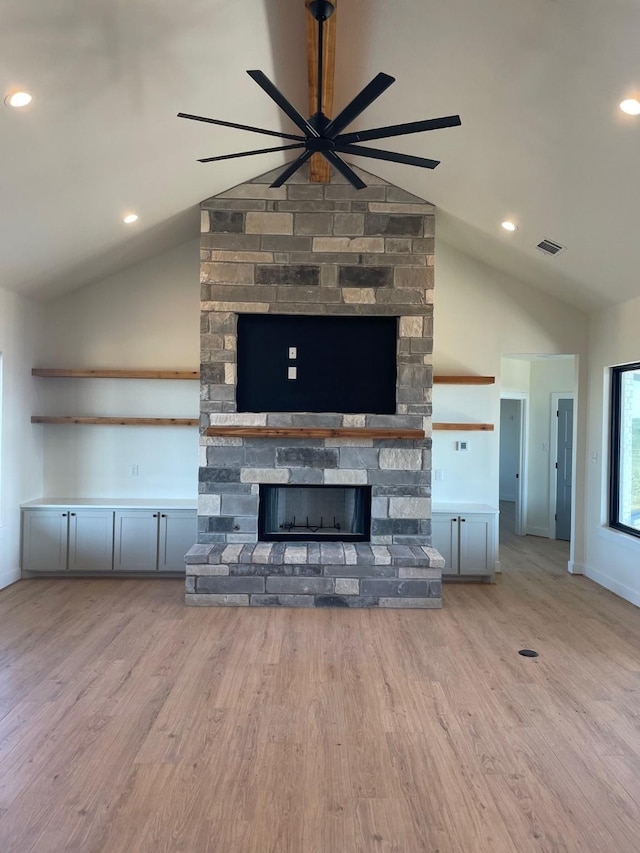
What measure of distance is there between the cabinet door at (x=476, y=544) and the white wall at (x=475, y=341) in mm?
463

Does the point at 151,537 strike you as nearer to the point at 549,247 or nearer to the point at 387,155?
the point at 387,155

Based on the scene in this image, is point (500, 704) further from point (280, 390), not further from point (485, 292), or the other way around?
point (485, 292)

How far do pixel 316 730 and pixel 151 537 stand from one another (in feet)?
9.73

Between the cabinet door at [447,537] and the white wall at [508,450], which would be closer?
the cabinet door at [447,537]

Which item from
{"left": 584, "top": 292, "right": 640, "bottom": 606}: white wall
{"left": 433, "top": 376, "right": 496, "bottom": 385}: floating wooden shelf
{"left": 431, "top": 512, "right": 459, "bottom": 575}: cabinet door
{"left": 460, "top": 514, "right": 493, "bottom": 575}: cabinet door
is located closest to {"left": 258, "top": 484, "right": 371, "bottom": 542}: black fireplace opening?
{"left": 431, "top": 512, "right": 459, "bottom": 575}: cabinet door

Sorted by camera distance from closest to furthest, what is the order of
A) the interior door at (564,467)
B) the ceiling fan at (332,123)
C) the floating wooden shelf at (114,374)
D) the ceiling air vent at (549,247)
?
the ceiling fan at (332,123)
the ceiling air vent at (549,247)
the floating wooden shelf at (114,374)
the interior door at (564,467)

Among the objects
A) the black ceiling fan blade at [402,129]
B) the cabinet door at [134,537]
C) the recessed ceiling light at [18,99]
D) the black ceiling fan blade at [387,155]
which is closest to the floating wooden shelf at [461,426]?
the cabinet door at [134,537]

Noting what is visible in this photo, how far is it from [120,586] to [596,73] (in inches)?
199

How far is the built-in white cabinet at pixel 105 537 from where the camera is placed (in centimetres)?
517

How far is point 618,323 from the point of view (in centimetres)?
504

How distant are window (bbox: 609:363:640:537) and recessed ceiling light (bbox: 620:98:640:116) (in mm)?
2598

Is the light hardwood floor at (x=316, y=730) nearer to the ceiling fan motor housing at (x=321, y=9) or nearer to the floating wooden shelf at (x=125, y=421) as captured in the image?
the floating wooden shelf at (x=125, y=421)

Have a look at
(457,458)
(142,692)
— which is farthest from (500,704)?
(457,458)

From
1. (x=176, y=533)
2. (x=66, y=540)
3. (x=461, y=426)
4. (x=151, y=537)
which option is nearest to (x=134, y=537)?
(x=151, y=537)
